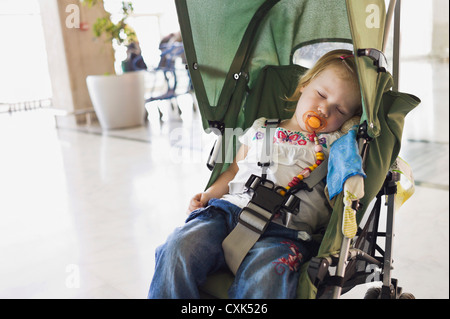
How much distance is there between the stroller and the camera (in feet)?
3.86

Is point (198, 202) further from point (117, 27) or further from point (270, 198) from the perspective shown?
point (117, 27)

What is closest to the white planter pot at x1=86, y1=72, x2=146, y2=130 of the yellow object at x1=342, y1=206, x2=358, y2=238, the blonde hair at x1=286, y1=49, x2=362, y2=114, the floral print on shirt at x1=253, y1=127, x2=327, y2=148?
the blonde hair at x1=286, y1=49, x2=362, y2=114

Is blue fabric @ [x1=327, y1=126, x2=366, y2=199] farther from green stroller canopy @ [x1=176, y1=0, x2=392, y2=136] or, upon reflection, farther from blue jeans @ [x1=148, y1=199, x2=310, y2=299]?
green stroller canopy @ [x1=176, y1=0, x2=392, y2=136]

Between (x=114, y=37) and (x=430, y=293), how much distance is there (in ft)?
13.9

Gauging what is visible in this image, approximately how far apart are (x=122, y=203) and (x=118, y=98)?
8.42 feet

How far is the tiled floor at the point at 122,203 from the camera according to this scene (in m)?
2.18

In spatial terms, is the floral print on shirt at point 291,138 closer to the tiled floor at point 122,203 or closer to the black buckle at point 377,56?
the black buckle at point 377,56

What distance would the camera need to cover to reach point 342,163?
1.16 m

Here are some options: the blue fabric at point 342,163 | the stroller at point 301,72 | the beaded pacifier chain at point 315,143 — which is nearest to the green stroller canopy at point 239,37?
the stroller at point 301,72

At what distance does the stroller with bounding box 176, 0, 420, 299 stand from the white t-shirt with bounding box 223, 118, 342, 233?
0.23 ft

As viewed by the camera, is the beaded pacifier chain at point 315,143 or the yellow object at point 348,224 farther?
the beaded pacifier chain at point 315,143

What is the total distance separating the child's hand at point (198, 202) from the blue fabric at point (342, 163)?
0.39 metres

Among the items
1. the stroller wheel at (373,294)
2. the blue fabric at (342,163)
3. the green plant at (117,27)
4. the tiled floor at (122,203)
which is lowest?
the tiled floor at (122,203)

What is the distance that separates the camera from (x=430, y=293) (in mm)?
1988
